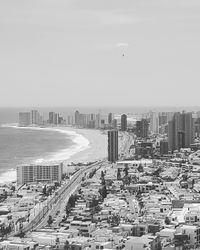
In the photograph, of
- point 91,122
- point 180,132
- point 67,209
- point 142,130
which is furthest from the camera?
point 91,122

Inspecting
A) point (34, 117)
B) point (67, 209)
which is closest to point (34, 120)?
point (34, 117)

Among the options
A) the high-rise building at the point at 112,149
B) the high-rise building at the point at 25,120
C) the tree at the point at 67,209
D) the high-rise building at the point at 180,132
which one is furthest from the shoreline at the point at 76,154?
the high-rise building at the point at 25,120

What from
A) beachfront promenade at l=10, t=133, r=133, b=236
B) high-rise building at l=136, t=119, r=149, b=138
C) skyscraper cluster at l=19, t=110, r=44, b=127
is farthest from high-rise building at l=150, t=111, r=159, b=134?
beachfront promenade at l=10, t=133, r=133, b=236

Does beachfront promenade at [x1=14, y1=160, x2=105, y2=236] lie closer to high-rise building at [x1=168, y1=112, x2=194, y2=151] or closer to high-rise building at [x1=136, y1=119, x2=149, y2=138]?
high-rise building at [x1=168, y1=112, x2=194, y2=151]

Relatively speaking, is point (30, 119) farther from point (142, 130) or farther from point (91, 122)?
point (142, 130)

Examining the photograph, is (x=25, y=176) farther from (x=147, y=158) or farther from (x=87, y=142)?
(x=87, y=142)

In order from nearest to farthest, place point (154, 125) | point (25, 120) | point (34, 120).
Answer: point (154, 125) → point (25, 120) → point (34, 120)
